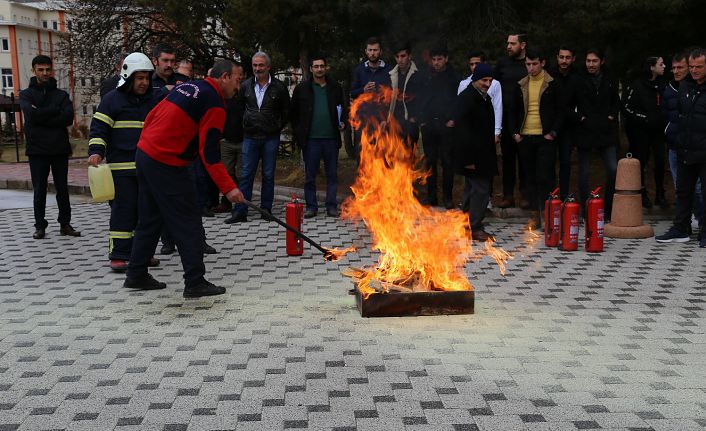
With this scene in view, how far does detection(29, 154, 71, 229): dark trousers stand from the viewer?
29.4ft

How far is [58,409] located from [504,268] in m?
4.47

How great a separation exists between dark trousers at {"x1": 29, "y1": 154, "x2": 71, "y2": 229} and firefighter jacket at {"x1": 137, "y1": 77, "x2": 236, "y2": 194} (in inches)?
133

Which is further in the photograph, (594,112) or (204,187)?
(204,187)

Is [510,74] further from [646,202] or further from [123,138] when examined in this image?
[123,138]

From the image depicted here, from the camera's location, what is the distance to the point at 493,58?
12914 mm

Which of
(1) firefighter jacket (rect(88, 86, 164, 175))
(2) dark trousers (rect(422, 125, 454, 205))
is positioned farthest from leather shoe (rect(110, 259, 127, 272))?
(2) dark trousers (rect(422, 125, 454, 205))

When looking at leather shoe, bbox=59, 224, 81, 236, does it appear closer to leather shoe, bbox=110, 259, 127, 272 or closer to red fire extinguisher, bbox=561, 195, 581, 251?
leather shoe, bbox=110, 259, 127, 272

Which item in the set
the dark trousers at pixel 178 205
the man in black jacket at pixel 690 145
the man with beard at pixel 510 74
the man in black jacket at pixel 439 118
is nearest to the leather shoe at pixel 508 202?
the man with beard at pixel 510 74

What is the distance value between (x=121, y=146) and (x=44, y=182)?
8.07ft

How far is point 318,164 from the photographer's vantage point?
10453mm

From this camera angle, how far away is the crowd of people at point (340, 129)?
617 centimetres

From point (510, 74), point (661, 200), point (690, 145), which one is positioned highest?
point (510, 74)

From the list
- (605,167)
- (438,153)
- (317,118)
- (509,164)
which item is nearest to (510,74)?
(509,164)

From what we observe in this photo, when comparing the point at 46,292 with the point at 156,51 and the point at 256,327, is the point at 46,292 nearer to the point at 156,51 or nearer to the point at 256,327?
the point at 256,327
